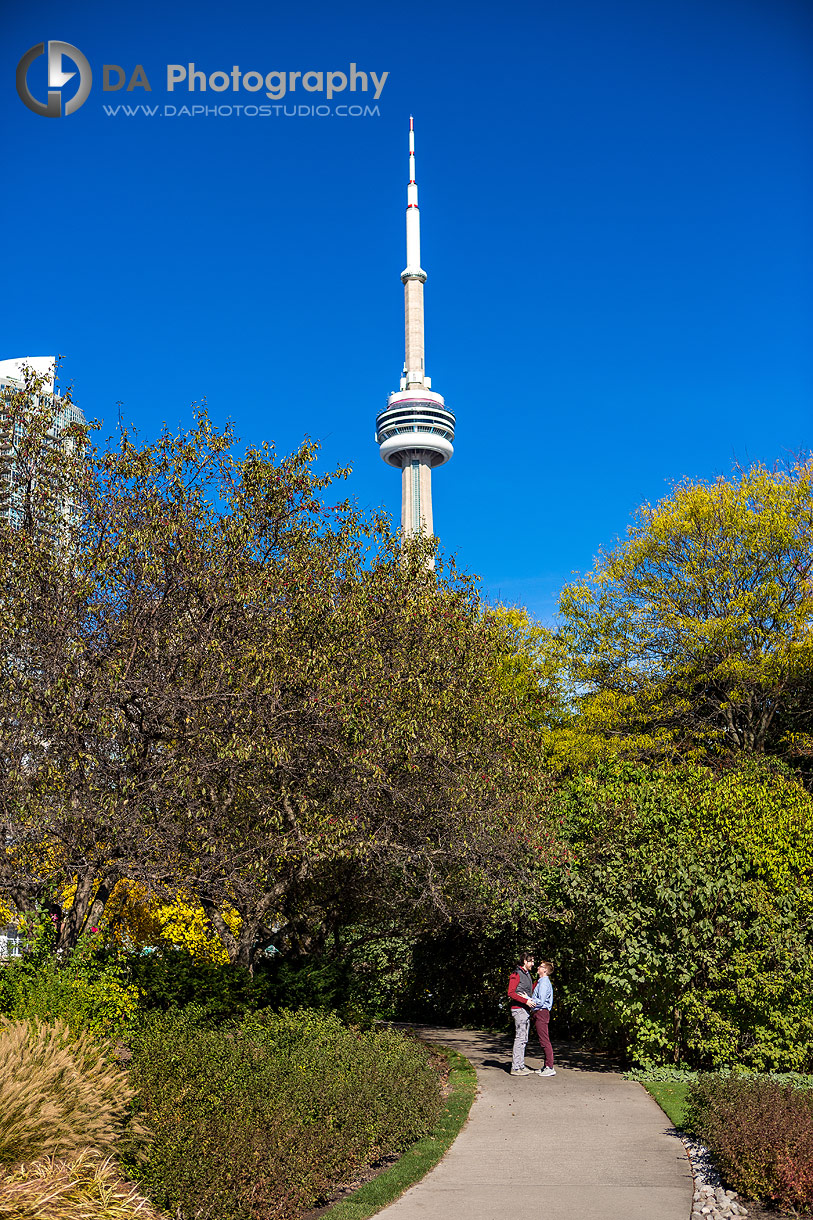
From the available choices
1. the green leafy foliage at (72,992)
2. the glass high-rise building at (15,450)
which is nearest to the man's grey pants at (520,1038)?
the green leafy foliage at (72,992)

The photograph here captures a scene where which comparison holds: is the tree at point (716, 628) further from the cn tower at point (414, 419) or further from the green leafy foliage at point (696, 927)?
the cn tower at point (414, 419)

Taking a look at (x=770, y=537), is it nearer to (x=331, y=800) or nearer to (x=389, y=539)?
(x=389, y=539)

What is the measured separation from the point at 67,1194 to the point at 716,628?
23994 mm

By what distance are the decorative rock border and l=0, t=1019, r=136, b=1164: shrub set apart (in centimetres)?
450

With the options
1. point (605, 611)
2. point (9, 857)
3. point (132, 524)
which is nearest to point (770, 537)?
point (605, 611)

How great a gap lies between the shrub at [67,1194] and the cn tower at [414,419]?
108m

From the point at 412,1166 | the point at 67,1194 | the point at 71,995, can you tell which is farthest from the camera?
the point at 71,995

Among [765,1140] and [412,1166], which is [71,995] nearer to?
[412,1166]

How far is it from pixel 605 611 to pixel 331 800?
20617 mm

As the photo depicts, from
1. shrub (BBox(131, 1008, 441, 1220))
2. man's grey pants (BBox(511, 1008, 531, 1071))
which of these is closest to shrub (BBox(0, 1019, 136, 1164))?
shrub (BBox(131, 1008, 441, 1220))

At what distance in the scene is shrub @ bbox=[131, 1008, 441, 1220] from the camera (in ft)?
22.2

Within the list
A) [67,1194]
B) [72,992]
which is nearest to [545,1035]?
[72,992]

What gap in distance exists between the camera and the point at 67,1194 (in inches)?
233

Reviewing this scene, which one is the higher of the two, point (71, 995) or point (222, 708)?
point (222, 708)
